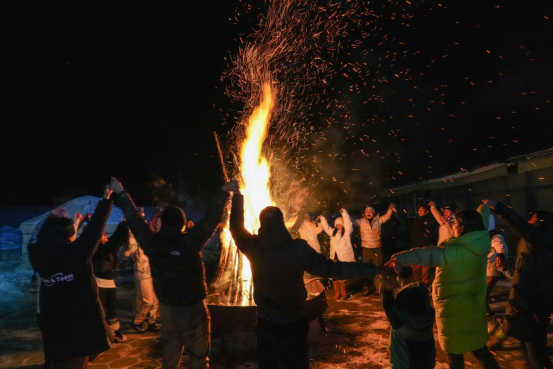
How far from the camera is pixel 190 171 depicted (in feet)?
125

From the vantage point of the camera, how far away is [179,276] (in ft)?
11.1

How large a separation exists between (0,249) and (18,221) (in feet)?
15.0

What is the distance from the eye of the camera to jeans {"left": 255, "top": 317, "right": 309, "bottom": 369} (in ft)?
10.2

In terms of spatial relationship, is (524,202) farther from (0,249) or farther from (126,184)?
(126,184)

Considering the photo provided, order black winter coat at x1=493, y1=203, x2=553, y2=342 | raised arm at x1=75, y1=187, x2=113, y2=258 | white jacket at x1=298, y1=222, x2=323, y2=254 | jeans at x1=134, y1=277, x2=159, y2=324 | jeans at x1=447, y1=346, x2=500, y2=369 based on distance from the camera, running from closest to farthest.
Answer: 1. raised arm at x1=75, y1=187, x2=113, y2=258
2. jeans at x1=447, y1=346, x2=500, y2=369
3. black winter coat at x1=493, y1=203, x2=553, y2=342
4. jeans at x1=134, y1=277, x2=159, y2=324
5. white jacket at x1=298, y1=222, x2=323, y2=254

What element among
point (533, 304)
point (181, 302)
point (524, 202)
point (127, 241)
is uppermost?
point (524, 202)

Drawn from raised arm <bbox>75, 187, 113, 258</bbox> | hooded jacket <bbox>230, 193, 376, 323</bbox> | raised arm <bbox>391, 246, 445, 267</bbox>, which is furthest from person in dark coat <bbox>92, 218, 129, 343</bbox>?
raised arm <bbox>391, 246, 445, 267</bbox>

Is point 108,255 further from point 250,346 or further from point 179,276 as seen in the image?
point 179,276

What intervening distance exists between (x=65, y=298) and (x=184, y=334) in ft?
3.64

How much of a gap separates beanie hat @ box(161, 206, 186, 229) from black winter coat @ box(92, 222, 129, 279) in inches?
113

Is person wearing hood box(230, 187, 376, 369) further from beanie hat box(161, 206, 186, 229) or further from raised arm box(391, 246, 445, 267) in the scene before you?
beanie hat box(161, 206, 186, 229)

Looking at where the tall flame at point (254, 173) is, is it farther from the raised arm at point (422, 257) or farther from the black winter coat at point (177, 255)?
the raised arm at point (422, 257)

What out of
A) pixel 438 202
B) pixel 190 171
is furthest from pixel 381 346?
pixel 190 171

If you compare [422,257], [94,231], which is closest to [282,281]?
[422,257]
